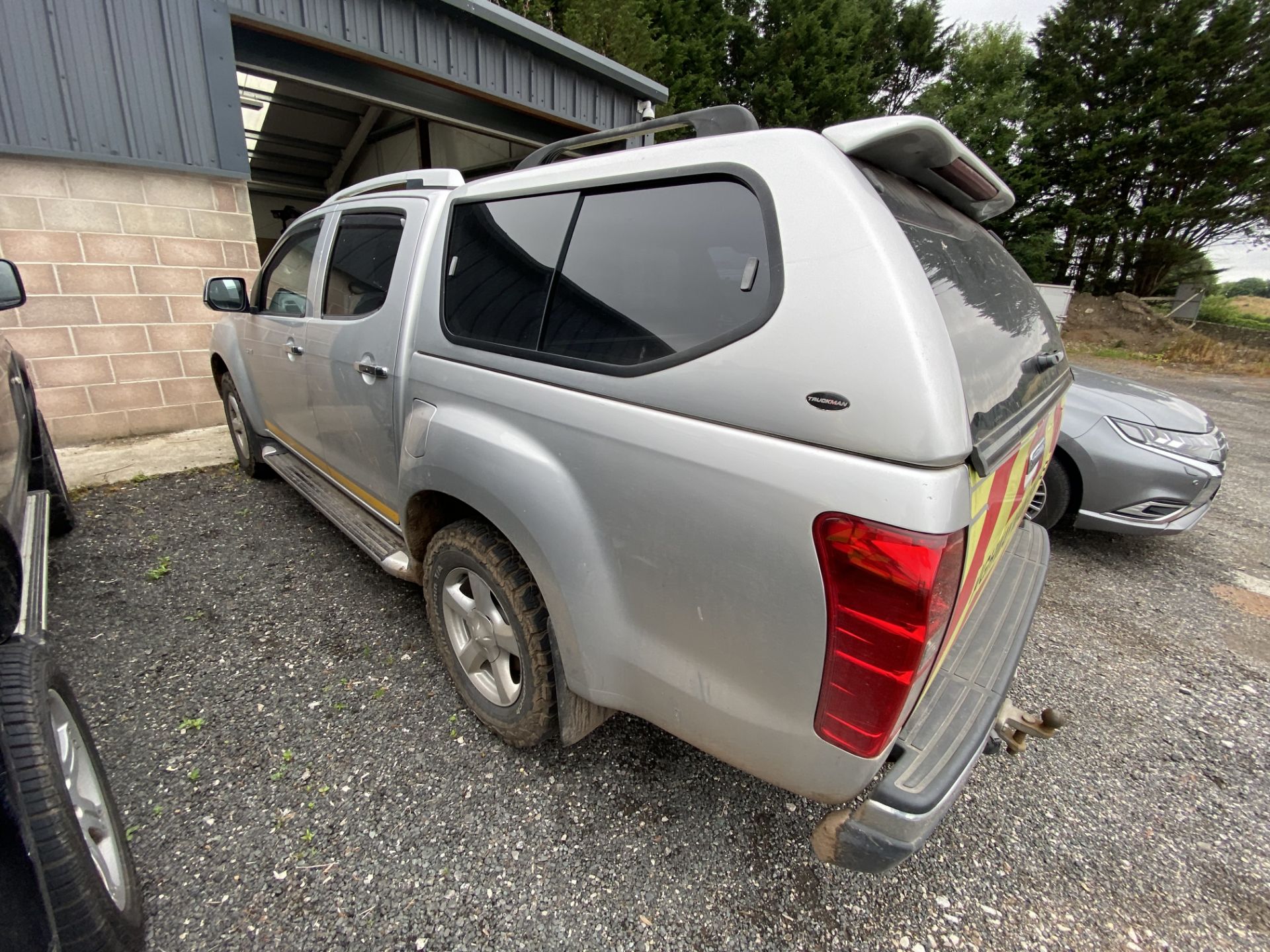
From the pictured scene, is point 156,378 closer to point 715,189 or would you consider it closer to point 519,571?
point 519,571

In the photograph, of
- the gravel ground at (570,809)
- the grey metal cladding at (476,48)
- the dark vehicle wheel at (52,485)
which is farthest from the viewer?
the grey metal cladding at (476,48)

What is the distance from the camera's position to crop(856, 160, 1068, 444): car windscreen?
4.23ft

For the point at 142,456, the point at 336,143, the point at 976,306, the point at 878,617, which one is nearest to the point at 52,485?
the point at 142,456

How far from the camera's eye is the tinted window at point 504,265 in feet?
5.75

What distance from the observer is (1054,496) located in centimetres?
343

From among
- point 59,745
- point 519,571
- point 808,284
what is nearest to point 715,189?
point 808,284

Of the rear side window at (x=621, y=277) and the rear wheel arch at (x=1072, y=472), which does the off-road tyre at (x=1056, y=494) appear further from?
the rear side window at (x=621, y=277)

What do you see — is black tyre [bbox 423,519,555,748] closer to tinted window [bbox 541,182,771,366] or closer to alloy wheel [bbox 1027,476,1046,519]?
tinted window [bbox 541,182,771,366]

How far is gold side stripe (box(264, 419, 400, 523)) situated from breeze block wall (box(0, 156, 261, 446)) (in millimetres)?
2106

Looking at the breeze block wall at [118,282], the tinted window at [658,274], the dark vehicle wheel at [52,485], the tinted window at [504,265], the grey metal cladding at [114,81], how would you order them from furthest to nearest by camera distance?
1. the breeze block wall at [118,282]
2. the grey metal cladding at [114,81]
3. the dark vehicle wheel at [52,485]
4. the tinted window at [504,265]
5. the tinted window at [658,274]

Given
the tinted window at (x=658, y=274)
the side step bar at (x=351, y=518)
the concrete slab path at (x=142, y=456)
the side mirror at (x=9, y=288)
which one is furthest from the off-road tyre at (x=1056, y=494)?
the concrete slab path at (x=142, y=456)

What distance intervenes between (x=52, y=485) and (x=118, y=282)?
2.31 m

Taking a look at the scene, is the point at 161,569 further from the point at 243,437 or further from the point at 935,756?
the point at 935,756

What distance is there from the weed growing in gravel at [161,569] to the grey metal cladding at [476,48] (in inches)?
169
